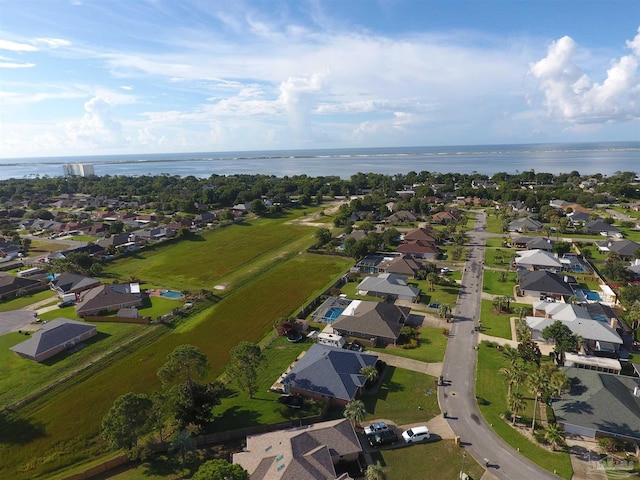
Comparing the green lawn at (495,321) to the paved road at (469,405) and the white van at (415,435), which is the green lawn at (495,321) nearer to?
the paved road at (469,405)

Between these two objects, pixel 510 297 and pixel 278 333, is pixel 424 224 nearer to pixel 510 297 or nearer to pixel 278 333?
pixel 510 297

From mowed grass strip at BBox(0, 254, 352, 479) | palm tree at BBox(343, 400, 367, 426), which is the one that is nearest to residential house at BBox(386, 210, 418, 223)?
mowed grass strip at BBox(0, 254, 352, 479)

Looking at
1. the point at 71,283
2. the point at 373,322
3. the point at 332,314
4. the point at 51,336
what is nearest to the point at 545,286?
the point at 373,322

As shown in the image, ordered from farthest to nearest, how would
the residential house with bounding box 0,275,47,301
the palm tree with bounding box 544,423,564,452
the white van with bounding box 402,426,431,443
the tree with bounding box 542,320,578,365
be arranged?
the residential house with bounding box 0,275,47,301 < the tree with bounding box 542,320,578,365 < the white van with bounding box 402,426,431,443 < the palm tree with bounding box 544,423,564,452

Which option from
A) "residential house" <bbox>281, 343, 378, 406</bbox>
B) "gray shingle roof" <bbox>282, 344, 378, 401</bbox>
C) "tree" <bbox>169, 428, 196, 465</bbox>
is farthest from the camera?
"gray shingle roof" <bbox>282, 344, 378, 401</bbox>

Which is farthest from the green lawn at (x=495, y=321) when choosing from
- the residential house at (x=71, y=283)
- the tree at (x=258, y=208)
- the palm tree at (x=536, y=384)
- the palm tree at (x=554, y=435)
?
the tree at (x=258, y=208)

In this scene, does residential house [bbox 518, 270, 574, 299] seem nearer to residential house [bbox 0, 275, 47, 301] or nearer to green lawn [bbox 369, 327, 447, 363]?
green lawn [bbox 369, 327, 447, 363]

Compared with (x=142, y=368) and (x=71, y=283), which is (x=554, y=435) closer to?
(x=142, y=368)
